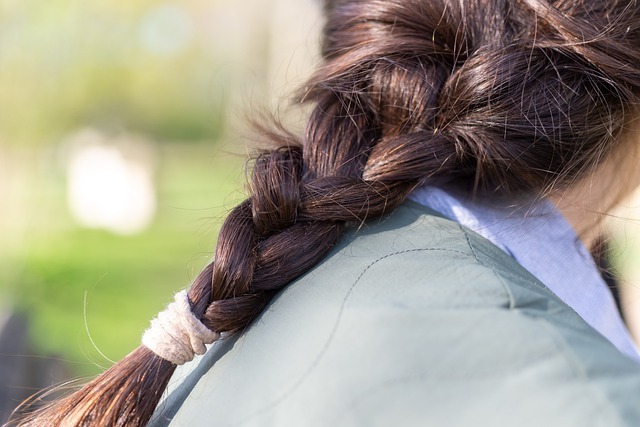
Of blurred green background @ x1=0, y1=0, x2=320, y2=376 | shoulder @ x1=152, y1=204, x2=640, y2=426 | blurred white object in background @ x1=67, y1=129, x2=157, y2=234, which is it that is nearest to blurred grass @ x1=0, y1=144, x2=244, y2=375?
blurred green background @ x1=0, y1=0, x2=320, y2=376

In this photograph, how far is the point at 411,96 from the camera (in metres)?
1.01

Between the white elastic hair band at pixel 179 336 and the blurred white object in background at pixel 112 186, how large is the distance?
31.3 ft

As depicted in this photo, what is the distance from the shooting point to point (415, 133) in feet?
3.28

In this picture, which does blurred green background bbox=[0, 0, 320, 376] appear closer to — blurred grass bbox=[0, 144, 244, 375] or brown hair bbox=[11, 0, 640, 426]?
blurred grass bbox=[0, 144, 244, 375]

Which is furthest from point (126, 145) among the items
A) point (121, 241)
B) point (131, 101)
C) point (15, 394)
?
point (15, 394)

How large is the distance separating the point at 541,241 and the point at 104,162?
12168mm

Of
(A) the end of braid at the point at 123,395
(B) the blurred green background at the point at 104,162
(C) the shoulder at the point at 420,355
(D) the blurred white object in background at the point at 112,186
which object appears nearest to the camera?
(C) the shoulder at the point at 420,355

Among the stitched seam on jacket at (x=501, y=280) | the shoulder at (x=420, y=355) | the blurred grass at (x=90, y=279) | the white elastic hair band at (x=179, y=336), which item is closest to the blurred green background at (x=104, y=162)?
the blurred grass at (x=90, y=279)

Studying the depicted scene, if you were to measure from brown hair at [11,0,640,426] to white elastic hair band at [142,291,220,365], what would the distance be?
0.01 m

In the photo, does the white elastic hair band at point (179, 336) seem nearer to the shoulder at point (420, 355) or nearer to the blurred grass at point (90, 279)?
the shoulder at point (420, 355)

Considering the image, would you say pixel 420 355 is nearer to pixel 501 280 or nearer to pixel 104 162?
pixel 501 280

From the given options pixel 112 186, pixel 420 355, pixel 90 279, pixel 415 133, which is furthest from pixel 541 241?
pixel 112 186

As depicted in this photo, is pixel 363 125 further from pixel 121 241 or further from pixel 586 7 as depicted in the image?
pixel 121 241

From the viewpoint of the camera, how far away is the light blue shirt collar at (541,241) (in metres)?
1.01
